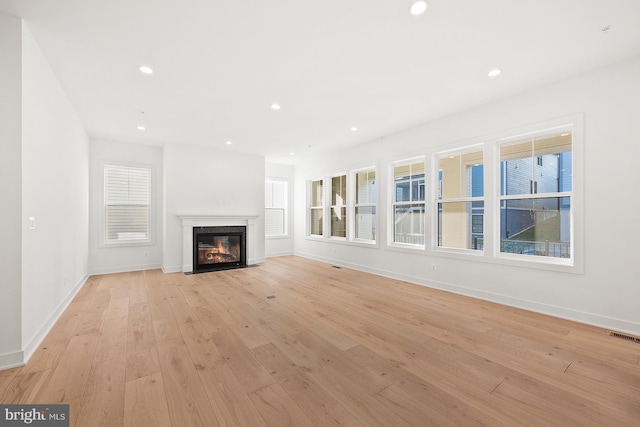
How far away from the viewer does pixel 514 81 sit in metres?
3.14

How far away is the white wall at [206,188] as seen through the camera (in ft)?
18.3

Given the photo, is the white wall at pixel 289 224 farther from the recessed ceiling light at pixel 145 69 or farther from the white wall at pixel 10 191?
the white wall at pixel 10 191

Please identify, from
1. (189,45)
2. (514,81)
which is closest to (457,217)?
(514,81)

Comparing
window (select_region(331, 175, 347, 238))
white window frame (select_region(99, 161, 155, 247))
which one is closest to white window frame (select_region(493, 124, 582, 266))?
window (select_region(331, 175, 347, 238))

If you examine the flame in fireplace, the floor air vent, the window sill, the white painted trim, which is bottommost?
the floor air vent

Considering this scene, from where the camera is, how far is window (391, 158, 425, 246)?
478cm

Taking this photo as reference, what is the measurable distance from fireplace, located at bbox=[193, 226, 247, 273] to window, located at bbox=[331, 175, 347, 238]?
2291 mm

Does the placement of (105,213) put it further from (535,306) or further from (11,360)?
(535,306)

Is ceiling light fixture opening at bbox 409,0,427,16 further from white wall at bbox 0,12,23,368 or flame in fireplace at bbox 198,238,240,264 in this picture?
flame in fireplace at bbox 198,238,240,264

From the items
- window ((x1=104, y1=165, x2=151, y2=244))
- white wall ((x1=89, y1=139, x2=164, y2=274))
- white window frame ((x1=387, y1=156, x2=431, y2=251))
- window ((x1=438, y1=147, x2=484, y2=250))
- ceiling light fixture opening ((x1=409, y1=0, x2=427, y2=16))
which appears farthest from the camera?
window ((x1=104, y1=165, x2=151, y2=244))

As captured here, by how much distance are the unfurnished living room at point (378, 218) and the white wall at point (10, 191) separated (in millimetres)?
12

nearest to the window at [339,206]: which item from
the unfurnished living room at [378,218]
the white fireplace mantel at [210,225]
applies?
the unfurnished living room at [378,218]

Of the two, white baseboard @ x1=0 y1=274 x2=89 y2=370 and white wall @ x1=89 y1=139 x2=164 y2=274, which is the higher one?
white wall @ x1=89 y1=139 x2=164 y2=274

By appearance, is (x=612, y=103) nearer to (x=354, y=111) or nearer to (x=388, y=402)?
(x=354, y=111)
